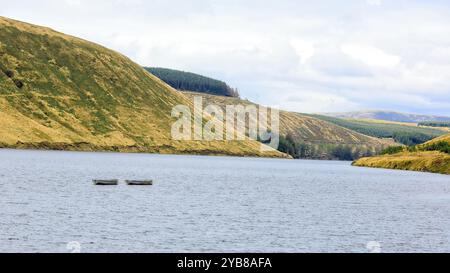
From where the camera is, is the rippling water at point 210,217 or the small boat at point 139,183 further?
the small boat at point 139,183

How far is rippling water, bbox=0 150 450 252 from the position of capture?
62719 millimetres

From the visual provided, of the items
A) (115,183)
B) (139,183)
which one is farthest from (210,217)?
(139,183)

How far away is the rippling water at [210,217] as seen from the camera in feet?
206

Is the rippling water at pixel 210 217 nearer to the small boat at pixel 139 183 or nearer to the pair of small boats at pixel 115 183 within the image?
the pair of small boats at pixel 115 183

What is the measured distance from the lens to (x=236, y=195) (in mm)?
112375

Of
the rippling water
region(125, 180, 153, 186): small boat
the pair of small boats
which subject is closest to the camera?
the rippling water

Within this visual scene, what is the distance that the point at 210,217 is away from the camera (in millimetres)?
80562

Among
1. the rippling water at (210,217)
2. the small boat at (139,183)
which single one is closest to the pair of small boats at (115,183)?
the small boat at (139,183)

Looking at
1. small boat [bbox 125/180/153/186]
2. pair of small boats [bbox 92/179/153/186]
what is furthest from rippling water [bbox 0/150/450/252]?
small boat [bbox 125/180/153/186]

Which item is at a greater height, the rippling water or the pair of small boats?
the pair of small boats

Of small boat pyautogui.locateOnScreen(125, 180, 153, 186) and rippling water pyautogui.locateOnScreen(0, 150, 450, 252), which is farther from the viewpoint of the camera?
small boat pyautogui.locateOnScreen(125, 180, 153, 186)

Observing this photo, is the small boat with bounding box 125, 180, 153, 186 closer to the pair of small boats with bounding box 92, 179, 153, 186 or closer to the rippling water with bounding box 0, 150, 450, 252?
the pair of small boats with bounding box 92, 179, 153, 186

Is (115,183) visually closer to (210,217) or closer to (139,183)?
(139,183)
